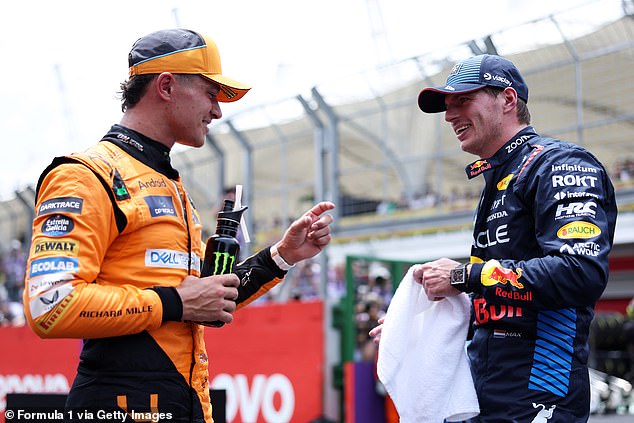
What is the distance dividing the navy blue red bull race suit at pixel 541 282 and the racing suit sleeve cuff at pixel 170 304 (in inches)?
35.6

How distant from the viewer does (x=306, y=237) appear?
2811 millimetres

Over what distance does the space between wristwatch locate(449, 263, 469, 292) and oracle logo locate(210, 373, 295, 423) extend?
3.88 meters

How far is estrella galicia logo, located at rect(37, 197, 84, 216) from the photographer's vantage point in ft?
6.59

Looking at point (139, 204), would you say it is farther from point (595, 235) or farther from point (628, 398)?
point (628, 398)

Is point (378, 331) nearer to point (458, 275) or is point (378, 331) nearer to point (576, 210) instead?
point (458, 275)

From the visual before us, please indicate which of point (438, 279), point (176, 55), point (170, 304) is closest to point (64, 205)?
point (170, 304)

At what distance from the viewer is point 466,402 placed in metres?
2.45

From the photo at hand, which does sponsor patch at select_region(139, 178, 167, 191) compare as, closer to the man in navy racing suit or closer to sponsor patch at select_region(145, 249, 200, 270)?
sponsor patch at select_region(145, 249, 200, 270)

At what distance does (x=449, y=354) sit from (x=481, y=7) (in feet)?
50.7

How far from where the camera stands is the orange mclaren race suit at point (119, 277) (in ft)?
→ 6.51

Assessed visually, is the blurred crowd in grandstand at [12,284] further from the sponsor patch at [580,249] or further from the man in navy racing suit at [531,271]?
the sponsor patch at [580,249]

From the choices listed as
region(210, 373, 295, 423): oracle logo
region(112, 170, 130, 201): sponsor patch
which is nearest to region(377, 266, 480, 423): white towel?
region(112, 170, 130, 201): sponsor patch

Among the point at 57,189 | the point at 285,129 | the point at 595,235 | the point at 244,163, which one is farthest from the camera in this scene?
the point at 285,129

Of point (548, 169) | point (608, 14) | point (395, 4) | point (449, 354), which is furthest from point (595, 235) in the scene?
point (395, 4)
